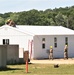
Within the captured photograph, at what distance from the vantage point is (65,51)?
156 feet

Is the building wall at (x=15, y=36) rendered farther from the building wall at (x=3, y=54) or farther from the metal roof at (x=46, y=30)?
the building wall at (x=3, y=54)

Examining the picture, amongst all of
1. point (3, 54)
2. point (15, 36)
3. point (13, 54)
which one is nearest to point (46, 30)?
point (15, 36)

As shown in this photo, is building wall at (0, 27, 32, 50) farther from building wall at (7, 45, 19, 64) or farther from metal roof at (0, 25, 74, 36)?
building wall at (7, 45, 19, 64)

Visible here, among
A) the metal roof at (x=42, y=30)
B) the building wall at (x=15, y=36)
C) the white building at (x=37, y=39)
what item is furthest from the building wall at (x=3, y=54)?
the building wall at (x=15, y=36)

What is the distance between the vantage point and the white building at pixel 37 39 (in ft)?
159

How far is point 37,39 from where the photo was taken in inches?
1911

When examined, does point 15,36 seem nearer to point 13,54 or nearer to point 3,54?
point 13,54

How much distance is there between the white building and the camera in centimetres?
4838

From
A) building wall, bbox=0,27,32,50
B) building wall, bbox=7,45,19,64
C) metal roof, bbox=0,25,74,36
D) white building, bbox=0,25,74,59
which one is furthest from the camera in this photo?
metal roof, bbox=0,25,74,36

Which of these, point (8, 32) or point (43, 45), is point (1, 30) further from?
point (43, 45)

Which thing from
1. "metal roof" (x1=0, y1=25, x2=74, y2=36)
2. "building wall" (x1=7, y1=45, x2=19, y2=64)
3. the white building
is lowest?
"building wall" (x1=7, y1=45, x2=19, y2=64)

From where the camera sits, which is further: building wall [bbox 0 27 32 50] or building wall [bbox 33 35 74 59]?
building wall [bbox 0 27 32 50]

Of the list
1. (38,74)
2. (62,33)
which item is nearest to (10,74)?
(38,74)

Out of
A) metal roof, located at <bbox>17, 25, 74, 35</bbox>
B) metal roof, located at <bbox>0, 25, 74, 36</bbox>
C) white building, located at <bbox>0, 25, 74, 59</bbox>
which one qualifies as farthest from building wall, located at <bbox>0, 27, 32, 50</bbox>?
metal roof, located at <bbox>17, 25, 74, 35</bbox>
